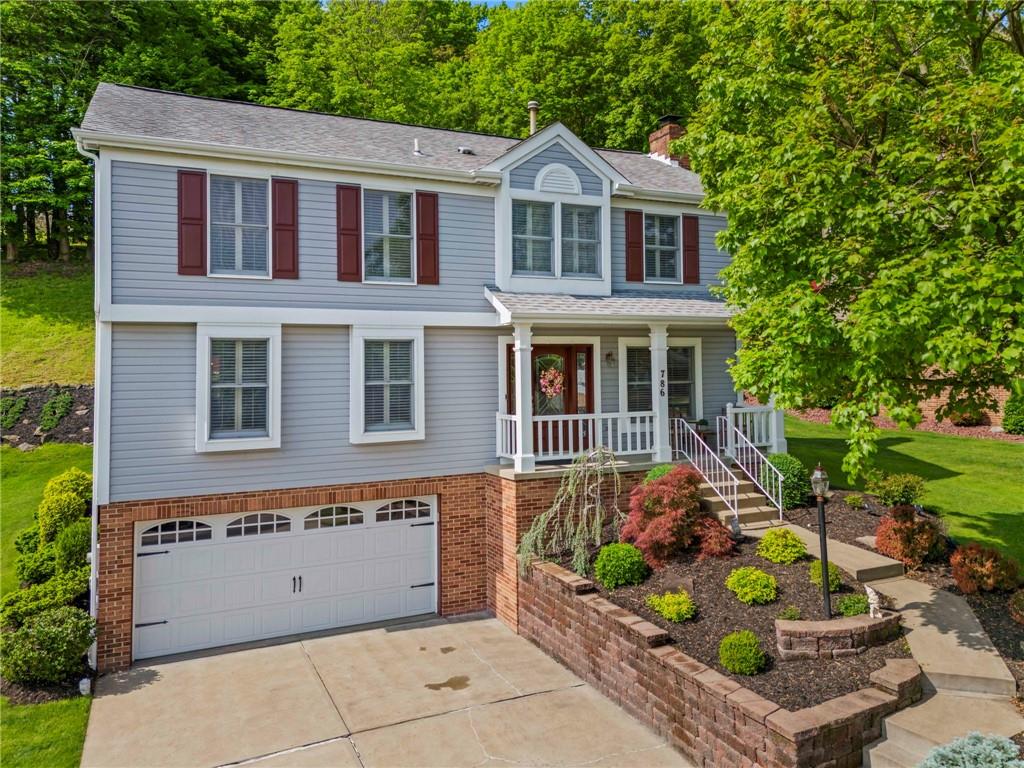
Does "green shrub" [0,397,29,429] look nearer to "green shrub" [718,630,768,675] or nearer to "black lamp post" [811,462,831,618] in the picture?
"green shrub" [718,630,768,675]

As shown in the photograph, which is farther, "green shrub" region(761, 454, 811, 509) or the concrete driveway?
"green shrub" region(761, 454, 811, 509)

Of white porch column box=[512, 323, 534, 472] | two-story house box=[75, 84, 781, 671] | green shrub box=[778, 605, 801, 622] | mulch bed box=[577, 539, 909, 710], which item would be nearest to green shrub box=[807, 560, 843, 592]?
mulch bed box=[577, 539, 909, 710]

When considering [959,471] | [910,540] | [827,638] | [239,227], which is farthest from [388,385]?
[959,471]

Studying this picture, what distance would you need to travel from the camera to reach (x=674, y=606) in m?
8.21

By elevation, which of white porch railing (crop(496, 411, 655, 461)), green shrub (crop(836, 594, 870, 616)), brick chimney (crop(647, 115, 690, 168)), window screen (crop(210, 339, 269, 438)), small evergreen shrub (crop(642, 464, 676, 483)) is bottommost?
green shrub (crop(836, 594, 870, 616))

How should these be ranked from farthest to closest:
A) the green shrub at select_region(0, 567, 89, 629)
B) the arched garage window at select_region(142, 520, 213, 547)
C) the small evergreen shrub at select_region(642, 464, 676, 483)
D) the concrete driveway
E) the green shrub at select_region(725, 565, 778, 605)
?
the small evergreen shrub at select_region(642, 464, 676, 483) < the arched garage window at select_region(142, 520, 213, 547) < the green shrub at select_region(0, 567, 89, 629) < the green shrub at select_region(725, 565, 778, 605) < the concrete driveway

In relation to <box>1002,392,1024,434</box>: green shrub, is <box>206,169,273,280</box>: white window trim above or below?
above

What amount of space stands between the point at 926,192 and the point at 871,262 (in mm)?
865

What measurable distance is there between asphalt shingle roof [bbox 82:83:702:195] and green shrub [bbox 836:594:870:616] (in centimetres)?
916

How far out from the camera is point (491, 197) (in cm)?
1234

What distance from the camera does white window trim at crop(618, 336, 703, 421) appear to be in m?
13.5

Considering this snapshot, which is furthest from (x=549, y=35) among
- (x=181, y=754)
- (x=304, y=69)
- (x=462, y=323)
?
(x=181, y=754)

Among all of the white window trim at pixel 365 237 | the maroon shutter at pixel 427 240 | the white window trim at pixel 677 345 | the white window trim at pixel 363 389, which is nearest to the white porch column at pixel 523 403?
the white window trim at pixel 363 389

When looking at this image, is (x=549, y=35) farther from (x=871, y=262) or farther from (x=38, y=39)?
(x=871, y=262)
